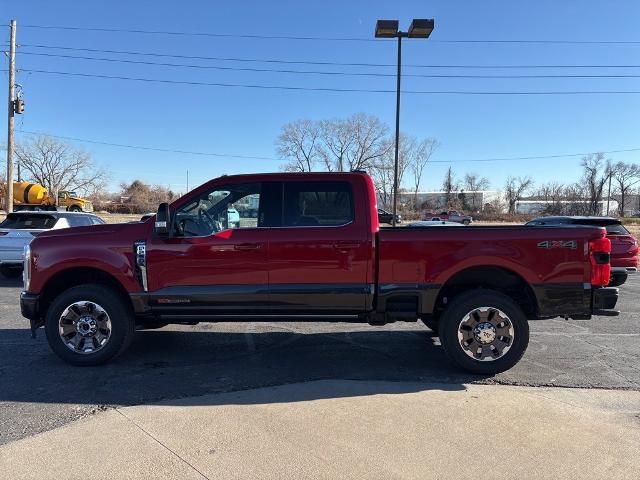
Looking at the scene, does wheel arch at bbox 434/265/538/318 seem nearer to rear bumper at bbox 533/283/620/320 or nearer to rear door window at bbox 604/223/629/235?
rear bumper at bbox 533/283/620/320

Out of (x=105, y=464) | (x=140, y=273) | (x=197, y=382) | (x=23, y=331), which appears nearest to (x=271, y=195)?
(x=140, y=273)

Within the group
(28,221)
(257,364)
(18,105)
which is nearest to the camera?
(257,364)

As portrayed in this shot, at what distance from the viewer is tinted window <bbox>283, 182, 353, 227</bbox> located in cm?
518

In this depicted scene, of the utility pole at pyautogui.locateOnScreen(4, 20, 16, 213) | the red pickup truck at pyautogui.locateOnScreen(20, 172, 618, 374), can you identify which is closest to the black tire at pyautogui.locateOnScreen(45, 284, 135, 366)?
the red pickup truck at pyautogui.locateOnScreen(20, 172, 618, 374)

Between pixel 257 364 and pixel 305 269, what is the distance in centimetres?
117

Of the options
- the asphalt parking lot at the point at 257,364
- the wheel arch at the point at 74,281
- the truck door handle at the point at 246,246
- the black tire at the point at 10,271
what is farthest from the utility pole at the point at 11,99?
the truck door handle at the point at 246,246

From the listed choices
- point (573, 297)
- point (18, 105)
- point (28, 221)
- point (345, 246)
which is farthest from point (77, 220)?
point (18, 105)

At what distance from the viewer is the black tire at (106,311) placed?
203 inches

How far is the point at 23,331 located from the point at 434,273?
5.46 metres

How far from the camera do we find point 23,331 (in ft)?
21.9

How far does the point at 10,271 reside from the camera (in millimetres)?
11961

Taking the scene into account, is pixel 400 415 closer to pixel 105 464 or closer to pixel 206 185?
pixel 105 464

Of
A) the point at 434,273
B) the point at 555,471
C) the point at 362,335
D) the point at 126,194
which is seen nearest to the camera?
the point at 555,471

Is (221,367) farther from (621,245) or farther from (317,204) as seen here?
(621,245)
